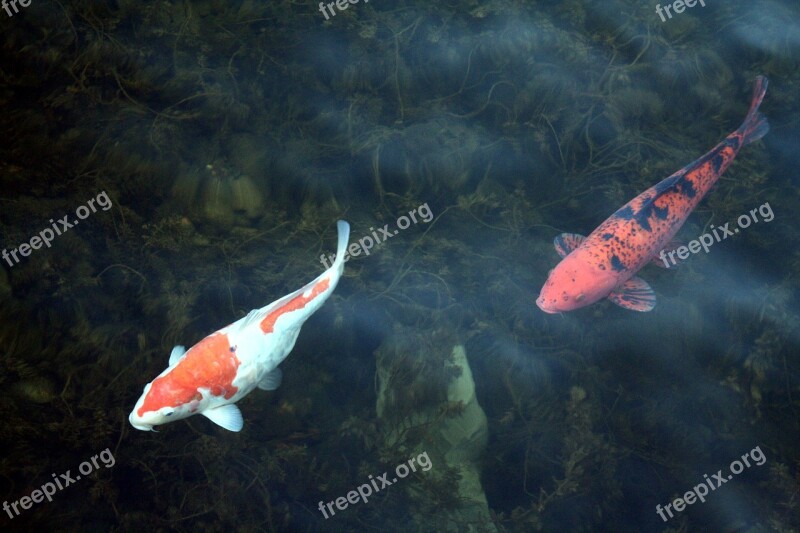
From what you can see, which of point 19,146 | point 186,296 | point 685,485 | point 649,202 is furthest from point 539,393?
point 19,146

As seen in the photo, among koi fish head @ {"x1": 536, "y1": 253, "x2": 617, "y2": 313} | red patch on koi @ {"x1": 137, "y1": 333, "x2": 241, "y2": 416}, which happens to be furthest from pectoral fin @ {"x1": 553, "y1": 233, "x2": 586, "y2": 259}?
red patch on koi @ {"x1": 137, "y1": 333, "x2": 241, "y2": 416}

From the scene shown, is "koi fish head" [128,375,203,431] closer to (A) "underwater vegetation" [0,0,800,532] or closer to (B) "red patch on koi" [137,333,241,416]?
(B) "red patch on koi" [137,333,241,416]

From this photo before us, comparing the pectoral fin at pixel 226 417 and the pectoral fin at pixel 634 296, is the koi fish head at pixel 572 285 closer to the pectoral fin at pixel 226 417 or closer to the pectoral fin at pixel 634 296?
the pectoral fin at pixel 634 296

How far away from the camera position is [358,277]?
4.56 m

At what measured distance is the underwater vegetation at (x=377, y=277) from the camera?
4.20m

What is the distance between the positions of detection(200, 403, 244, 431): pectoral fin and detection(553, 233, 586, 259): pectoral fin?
2601 millimetres

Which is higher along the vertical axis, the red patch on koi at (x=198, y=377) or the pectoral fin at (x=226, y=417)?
the red patch on koi at (x=198, y=377)

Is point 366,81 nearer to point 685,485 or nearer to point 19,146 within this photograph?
point 19,146

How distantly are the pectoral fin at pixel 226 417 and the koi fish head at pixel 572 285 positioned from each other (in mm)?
2202

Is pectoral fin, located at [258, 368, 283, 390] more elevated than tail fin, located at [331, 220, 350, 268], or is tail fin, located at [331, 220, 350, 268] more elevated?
tail fin, located at [331, 220, 350, 268]

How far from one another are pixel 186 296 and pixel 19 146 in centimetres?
164

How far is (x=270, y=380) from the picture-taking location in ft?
12.7

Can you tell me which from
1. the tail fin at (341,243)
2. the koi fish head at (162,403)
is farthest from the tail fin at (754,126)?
the koi fish head at (162,403)

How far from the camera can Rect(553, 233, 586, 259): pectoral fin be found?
459 cm
